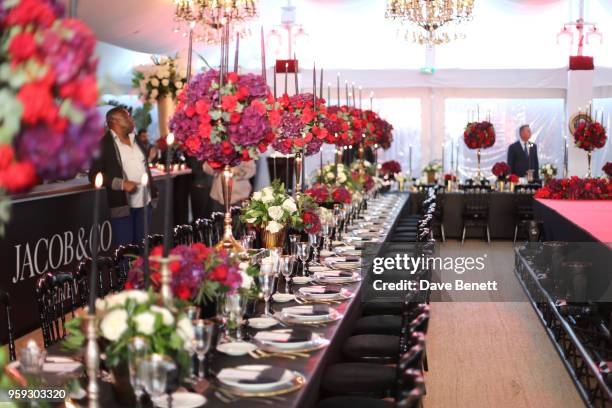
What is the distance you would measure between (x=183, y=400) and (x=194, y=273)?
427mm

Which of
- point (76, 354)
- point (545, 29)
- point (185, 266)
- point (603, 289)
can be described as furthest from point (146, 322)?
point (545, 29)

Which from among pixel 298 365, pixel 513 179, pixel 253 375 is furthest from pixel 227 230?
pixel 513 179

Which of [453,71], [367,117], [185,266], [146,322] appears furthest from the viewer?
[453,71]

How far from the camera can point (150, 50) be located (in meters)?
12.8

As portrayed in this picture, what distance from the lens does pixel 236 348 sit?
2998 mm

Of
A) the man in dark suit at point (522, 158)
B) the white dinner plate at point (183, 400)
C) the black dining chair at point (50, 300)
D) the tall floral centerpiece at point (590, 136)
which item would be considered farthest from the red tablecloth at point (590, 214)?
the white dinner plate at point (183, 400)

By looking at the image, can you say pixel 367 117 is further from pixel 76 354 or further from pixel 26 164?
pixel 26 164

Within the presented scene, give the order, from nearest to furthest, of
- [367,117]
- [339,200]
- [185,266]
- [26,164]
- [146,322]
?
[26,164] < [146,322] < [185,266] < [339,200] < [367,117]

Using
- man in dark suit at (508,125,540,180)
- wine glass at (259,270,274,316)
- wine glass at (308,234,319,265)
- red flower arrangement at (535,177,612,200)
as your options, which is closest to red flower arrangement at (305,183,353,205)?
wine glass at (308,234,319,265)

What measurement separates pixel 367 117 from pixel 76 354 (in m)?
7.43

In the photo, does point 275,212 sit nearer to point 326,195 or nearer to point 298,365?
point 326,195

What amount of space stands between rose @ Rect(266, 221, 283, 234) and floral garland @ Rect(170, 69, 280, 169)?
0.81 meters

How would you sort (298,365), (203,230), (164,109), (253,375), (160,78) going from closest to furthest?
(253,375) → (298,365) → (203,230) → (160,78) → (164,109)

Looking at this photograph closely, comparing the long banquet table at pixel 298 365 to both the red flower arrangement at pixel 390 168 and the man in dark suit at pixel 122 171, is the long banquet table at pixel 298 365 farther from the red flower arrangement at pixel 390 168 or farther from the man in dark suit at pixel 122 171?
the red flower arrangement at pixel 390 168
